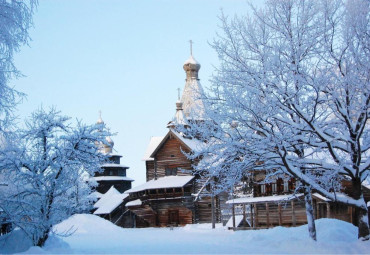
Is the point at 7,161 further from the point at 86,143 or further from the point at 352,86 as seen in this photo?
the point at 352,86

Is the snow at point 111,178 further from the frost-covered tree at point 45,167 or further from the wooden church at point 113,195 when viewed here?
the frost-covered tree at point 45,167

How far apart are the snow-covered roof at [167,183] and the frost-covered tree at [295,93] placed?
24.7 m

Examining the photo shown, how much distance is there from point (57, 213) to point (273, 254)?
9161 millimetres

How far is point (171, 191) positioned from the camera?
133 feet

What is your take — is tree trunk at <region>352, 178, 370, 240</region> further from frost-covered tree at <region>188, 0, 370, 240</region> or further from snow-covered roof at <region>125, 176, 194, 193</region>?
snow-covered roof at <region>125, 176, 194, 193</region>

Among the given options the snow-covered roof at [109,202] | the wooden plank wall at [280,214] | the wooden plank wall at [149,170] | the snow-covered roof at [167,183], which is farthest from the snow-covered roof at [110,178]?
the wooden plank wall at [280,214]

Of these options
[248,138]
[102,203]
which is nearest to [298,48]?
[248,138]

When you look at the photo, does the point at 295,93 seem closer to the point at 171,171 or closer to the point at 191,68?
Result: the point at 171,171

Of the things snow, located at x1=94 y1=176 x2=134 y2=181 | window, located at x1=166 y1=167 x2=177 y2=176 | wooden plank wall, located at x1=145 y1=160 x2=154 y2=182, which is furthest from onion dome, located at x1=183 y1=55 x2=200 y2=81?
snow, located at x1=94 y1=176 x2=134 y2=181

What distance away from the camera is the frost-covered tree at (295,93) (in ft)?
42.9

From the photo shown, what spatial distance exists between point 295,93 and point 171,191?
2901cm

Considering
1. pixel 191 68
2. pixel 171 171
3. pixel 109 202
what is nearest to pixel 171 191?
pixel 171 171

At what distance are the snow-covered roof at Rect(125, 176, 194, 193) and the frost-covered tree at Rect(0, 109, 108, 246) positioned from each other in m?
20.6

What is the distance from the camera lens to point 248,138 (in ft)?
44.9
